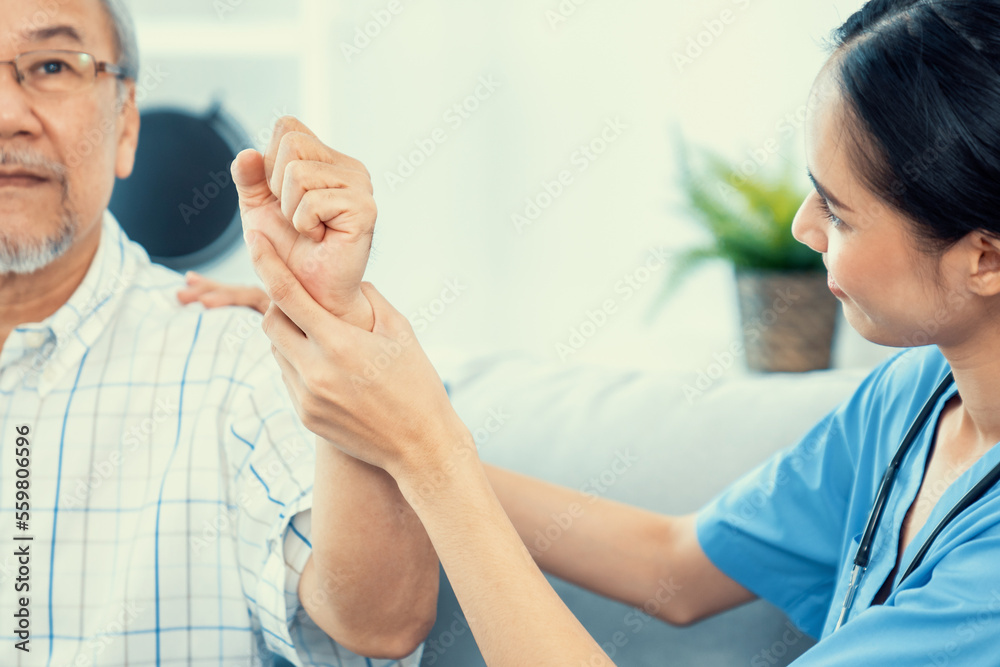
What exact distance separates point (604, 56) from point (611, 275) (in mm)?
554

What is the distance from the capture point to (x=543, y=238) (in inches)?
92.6

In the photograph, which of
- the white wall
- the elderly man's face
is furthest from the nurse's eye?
the white wall

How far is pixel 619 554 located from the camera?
952 mm

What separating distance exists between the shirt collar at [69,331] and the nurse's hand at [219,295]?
0.08 meters

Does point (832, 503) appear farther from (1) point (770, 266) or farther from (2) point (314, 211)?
(1) point (770, 266)

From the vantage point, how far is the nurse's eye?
723mm

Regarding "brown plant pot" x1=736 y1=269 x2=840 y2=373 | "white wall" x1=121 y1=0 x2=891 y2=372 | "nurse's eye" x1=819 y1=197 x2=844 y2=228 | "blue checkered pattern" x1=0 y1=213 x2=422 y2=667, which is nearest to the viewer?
"nurse's eye" x1=819 y1=197 x2=844 y2=228

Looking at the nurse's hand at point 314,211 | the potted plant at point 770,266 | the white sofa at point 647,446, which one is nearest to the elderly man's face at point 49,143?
the nurse's hand at point 314,211

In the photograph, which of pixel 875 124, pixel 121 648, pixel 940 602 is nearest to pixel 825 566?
pixel 940 602

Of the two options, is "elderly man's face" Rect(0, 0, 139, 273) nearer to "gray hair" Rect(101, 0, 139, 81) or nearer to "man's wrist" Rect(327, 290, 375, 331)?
"gray hair" Rect(101, 0, 139, 81)

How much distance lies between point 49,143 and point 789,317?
1.22 meters

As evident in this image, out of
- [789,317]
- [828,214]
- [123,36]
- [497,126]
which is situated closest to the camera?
[828,214]

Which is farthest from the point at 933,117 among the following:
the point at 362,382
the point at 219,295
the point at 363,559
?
the point at 219,295

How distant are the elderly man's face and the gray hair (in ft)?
0.05
